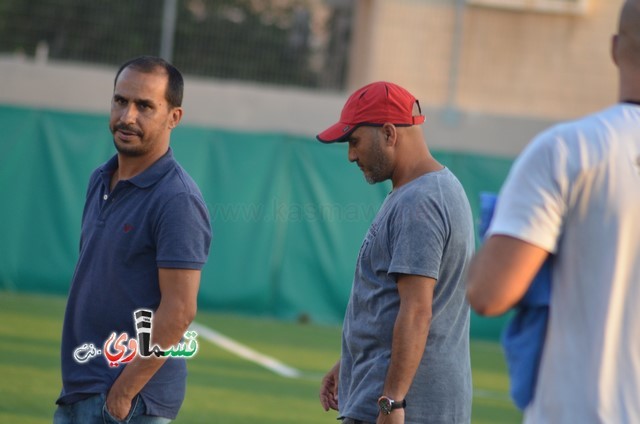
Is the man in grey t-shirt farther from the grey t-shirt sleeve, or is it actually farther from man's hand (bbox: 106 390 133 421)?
man's hand (bbox: 106 390 133 421)

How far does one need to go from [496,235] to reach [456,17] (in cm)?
1798

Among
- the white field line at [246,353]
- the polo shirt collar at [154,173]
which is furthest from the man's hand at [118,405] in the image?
the white field line at [246,353]

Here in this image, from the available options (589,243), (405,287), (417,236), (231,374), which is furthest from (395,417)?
(231,374)

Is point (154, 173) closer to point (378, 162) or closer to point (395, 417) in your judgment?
point (378, 162)

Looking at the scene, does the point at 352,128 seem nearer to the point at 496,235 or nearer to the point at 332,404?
the point at 332,404

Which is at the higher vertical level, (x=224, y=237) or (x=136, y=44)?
(x=136, y=44)

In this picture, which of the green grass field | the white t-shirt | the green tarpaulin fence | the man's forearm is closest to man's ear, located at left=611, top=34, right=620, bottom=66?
the white t-shirt

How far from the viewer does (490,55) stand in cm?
2070

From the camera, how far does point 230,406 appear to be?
31.2 ft

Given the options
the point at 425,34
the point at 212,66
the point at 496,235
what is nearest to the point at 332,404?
the point at 496,235

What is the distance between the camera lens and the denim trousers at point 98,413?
4047mm

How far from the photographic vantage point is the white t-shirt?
9.57 feet

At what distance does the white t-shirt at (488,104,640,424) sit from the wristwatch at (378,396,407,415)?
1.14m

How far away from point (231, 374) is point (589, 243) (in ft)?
28.0
